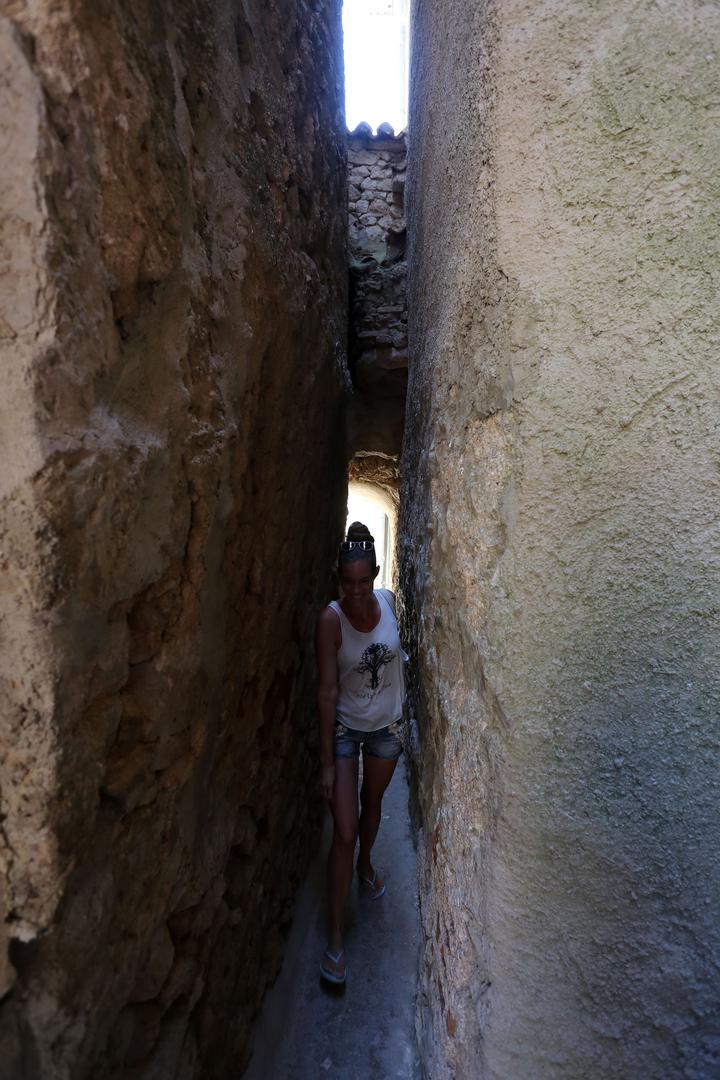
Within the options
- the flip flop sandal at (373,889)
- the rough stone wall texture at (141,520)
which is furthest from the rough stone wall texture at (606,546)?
the flip flop sandal at (373,889)

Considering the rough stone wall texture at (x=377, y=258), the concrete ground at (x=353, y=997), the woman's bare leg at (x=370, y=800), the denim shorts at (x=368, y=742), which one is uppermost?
the rough stone wall texture at (x=377, y=258)

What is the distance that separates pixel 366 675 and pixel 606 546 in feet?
4.65

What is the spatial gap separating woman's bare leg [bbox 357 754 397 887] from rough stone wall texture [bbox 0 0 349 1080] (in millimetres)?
463

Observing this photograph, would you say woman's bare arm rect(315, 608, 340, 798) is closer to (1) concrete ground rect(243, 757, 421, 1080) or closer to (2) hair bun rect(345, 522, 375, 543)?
(2) hair bun rect(345, 522, 375, 543)

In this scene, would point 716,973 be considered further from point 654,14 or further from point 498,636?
point 654,14

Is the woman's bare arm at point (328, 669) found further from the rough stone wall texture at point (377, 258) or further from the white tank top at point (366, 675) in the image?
the rough stone wall texture at point (377, 258)

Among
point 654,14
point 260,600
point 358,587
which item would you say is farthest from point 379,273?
point 654,14

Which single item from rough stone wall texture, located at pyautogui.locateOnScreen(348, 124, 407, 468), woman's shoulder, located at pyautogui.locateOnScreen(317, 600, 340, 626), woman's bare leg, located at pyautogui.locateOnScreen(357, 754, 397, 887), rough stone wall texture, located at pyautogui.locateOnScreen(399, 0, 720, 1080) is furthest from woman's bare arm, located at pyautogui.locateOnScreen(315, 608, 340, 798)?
rough stone wall texture, located at pyautogui.locateOnScreen(348, 124, 407, 468)

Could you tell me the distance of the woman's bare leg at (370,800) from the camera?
2.39 metres

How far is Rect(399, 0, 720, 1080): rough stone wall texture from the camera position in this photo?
3.28ft

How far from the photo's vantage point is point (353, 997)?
2217 mm

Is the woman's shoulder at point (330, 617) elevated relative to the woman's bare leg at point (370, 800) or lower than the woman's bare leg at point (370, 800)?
elevated

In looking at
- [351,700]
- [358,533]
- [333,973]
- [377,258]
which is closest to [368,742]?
[351,700]

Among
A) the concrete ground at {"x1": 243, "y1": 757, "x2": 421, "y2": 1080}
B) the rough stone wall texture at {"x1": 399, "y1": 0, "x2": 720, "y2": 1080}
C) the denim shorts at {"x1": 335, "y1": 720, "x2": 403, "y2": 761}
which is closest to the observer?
the rough stone wall texture at {"x1": 399, "y1": 0, "x2": 720, "y2": 1080}
